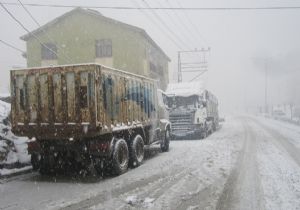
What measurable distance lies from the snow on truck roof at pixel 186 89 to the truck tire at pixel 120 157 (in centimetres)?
1232

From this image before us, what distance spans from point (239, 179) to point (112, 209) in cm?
409

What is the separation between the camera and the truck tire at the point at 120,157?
11.6 metres

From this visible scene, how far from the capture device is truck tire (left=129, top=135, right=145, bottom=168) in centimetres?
1303

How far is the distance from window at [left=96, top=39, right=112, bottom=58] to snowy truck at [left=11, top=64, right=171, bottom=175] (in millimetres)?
24409

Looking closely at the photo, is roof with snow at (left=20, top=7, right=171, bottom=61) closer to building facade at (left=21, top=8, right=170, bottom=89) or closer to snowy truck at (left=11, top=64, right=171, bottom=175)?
building facade at (left=21, top=8, right=170, bottom=89)

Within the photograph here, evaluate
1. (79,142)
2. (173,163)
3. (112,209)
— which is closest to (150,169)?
(173,163)

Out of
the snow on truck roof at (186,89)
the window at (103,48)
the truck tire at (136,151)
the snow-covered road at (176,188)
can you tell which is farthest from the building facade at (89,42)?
the snow-covered road at (176,188)

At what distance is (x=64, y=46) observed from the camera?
36969mm

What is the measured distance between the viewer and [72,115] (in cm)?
1095

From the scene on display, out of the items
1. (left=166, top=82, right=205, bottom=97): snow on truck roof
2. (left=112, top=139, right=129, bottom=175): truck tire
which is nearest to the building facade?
(left=166, top=82, right=205, bottom=97): snow on truck roof

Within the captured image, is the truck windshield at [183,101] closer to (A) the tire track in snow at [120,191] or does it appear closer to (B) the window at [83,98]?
(A) the tire track in snow at [120,191]

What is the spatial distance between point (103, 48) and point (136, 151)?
80.2ft

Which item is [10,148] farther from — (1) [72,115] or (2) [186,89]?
(2) [186,89]

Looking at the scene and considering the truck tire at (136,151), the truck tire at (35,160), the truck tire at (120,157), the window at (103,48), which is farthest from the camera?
the window at (103,48)
